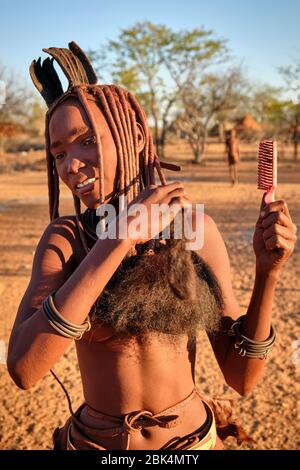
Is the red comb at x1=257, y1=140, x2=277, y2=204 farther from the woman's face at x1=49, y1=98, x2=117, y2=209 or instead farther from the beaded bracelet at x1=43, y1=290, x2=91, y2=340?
the beaded bracelet at x1=43, y1=290, x2=91, y2=340

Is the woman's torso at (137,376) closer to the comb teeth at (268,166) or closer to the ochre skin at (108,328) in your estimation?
the ochre skin at (108,328)

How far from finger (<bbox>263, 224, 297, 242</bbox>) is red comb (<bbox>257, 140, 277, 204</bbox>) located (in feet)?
0.25

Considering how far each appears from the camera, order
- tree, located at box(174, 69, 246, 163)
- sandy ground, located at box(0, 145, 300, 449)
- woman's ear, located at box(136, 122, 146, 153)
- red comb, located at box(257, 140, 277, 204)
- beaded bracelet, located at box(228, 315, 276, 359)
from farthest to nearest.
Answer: tree, located at box(174, 69, 246, 163) < sandy ground, located at box(0, 145, 300, 449) < woman's ear, located at box(136, 122, 146, 153) < beaded bracelet, located at box(228, 315, 276, 359) < red comb, located at box(257, 140, 277, 204)

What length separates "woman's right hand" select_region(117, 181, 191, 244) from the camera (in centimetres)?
107

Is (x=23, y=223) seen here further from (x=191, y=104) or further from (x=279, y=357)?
(x=191, y=104)

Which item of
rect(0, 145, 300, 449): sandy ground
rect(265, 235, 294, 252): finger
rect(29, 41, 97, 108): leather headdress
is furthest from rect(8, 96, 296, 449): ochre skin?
rect(0, 145, 300, 449): sandy ground

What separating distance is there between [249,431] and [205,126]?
25.2m

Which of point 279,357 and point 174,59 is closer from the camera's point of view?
point 279,357

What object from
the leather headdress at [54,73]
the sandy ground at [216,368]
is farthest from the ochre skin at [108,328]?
the sandy ground at [216,368]

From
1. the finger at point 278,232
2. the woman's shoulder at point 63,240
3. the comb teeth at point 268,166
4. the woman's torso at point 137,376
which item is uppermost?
the comb teeth at point 268,166

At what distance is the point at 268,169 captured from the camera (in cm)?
120

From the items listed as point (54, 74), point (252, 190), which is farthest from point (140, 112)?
point (252, 190)

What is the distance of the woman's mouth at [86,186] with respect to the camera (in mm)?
1276

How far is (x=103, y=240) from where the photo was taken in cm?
109
